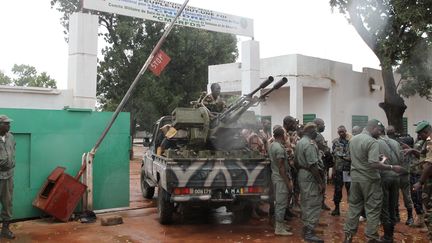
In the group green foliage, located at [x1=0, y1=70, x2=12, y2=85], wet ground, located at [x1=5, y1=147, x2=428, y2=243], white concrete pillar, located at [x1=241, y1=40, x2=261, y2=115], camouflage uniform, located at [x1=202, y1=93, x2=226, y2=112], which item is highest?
green foliage, located at [x1=0, y1=70, x2=12, y2=85]

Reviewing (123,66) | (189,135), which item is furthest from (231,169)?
(123,66)

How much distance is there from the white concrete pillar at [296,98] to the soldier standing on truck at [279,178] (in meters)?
6.15

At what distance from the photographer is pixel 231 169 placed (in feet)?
22.1

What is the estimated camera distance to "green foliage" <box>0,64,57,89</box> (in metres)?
45.7

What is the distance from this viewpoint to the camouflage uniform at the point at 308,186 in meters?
6.16

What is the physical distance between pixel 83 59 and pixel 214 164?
403 centimetres

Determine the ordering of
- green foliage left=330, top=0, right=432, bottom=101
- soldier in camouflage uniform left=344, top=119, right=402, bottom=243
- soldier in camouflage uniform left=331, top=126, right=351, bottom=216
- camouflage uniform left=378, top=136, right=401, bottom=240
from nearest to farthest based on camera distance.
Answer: soldier in camouflage uniform left=344, top=119, right=402, bottom=243 → camouflage uniform left=378, top=136, right=401, bottom=240 → soldier in camouflage uniform left=331, top=126, right=351, bottom=216 → green foliage left=330, top=0, right=432, bottom=101

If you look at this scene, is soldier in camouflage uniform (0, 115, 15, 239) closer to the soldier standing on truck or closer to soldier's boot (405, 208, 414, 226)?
the soldier standing on truck

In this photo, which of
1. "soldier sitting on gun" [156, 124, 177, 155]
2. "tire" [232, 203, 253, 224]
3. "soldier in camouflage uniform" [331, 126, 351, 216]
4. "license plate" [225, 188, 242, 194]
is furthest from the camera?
"soldier in camouflage uniform" [331, 126, 351, 216]

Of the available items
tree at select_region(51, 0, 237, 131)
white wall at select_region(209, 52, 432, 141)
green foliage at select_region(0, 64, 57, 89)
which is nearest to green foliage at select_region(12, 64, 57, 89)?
green foliage at select_region(0, 64, 57, 89)

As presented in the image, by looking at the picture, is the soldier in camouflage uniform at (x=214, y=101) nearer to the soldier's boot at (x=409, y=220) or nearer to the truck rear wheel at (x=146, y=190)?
the truck rear wheel at (x=146, y=190)

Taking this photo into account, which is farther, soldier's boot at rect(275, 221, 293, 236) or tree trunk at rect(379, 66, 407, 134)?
tree trunk at rect(379, 66, 407, 134)

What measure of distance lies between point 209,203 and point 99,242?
5.46ft

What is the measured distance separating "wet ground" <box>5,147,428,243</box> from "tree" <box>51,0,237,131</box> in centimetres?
1547
